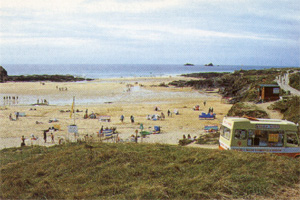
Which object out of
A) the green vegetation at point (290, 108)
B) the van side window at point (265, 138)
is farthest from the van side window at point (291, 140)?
the green vegetation at point (290, 108)

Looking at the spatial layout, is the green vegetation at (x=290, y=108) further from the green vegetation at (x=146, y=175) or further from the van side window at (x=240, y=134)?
the green vegetation at (x=146, y=175)

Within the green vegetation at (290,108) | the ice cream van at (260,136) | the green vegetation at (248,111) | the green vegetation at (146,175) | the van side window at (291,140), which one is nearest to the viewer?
the green vegetation at (146,175)

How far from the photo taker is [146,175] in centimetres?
699

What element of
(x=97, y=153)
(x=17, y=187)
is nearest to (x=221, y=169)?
(x=97, y=153)

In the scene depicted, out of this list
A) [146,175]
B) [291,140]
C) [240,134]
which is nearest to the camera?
[146,175]

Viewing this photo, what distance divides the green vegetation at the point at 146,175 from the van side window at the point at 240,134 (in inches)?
79.5

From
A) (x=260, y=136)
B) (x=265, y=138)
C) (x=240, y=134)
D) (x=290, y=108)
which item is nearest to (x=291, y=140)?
(x=265, y=138)

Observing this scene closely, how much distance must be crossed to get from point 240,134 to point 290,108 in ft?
36.6

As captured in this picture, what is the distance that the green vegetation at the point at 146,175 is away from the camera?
6.06m

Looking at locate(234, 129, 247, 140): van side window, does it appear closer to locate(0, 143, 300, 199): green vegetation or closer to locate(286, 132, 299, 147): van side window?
locate(286, 132, 299, 147): van side window

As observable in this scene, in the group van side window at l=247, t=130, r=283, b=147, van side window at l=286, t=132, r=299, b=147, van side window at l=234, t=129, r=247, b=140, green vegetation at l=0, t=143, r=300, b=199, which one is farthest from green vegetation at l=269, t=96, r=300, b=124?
green vegetation at l=0, t=143, r=300, b=199

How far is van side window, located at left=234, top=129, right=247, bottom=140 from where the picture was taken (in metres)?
10.4

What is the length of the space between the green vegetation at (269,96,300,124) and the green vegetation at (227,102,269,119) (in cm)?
144

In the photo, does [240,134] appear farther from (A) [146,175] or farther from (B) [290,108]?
(B) [290,108]
